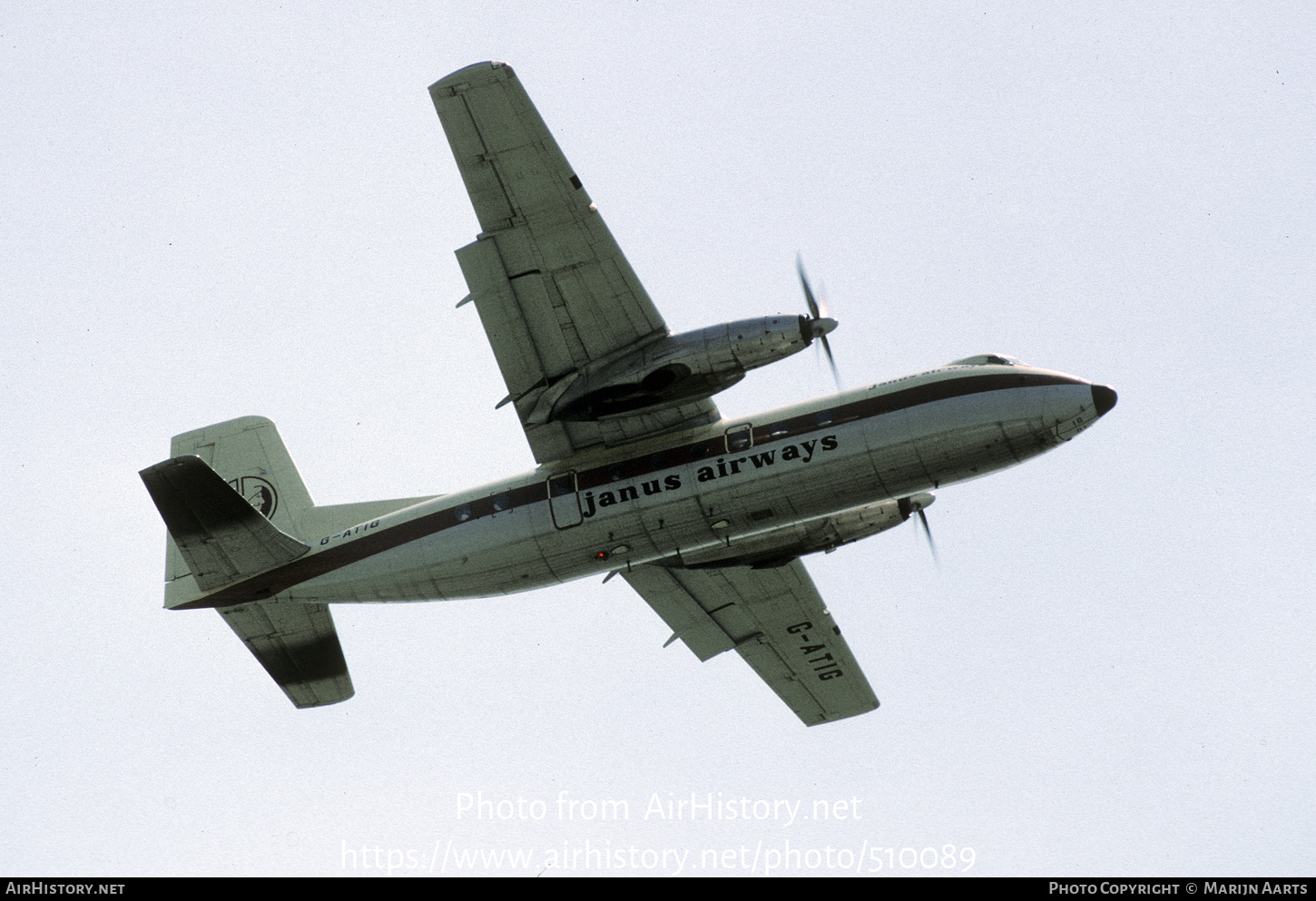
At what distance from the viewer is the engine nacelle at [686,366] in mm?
20438

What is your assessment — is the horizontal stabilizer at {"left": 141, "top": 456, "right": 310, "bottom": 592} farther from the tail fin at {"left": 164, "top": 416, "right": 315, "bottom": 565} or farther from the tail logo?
the tail logo

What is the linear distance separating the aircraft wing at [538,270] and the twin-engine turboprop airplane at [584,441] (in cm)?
3

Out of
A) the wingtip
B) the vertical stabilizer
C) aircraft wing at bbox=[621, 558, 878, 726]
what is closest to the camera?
the wingtip

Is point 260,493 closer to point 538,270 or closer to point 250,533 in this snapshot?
point 250,533

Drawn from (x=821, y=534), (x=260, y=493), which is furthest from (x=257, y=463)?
(x=821, y=534)

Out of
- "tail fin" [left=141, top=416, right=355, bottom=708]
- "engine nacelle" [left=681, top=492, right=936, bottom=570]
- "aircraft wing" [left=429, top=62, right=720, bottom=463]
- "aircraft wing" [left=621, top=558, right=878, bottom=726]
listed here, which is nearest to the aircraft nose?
"engine nacelle" [left=681, top=492, right=936, bottom=570]

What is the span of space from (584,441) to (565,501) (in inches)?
49.2

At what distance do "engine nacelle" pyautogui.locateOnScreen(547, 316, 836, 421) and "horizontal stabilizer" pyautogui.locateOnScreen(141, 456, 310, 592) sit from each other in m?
5.64

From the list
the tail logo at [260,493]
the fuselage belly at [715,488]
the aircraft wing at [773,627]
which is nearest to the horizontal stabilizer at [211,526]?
the fuselage belly at [715,488]

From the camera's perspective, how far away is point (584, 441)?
2281cm

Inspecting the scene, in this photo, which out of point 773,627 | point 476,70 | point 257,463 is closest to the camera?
point 476,70

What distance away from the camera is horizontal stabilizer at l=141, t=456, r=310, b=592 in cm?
2158

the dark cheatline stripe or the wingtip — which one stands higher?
the wingtip
